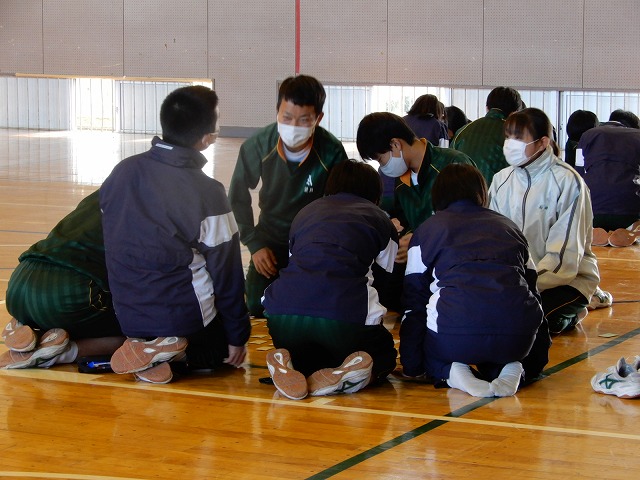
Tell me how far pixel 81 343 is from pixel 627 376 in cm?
217

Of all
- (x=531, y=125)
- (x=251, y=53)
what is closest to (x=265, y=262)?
(x=531, y=125)

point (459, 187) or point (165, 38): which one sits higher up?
point (165, 38)

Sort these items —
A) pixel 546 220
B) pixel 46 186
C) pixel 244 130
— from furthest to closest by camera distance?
pixel 244 130, pixel 46 186, pixel 546 220

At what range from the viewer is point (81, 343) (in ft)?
14.1

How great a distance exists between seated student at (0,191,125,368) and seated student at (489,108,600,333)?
2.04m

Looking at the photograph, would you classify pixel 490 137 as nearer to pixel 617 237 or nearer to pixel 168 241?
pixel 617 237

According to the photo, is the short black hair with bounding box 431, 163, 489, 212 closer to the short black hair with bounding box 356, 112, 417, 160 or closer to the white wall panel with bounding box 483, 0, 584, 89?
the short black hair with bounding box 356, 112, 417, 160

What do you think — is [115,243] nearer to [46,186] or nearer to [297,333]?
[297,333]

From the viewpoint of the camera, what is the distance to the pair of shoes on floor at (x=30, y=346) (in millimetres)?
4141

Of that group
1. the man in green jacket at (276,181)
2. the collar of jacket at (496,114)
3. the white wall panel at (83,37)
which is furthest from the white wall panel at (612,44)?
the man in green jacket at (276,181)

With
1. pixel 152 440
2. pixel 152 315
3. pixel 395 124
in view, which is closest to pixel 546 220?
pixel 395 124

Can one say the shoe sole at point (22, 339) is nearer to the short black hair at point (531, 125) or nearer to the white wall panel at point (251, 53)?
the short black hair at point (531, 125)

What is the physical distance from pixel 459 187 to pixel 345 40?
43.1 feet

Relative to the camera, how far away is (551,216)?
16.5 feet
